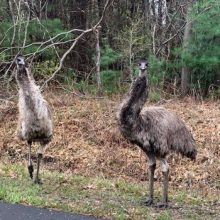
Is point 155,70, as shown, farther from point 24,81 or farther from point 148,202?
point 148,202

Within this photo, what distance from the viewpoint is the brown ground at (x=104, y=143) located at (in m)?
12.2

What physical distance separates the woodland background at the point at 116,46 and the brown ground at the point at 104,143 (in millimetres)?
960

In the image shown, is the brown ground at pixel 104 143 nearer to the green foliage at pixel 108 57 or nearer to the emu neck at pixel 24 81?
the green foliage at pixel 108 57

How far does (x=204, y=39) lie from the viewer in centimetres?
1648

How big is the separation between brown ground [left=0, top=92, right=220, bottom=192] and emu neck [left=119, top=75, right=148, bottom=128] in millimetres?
3519

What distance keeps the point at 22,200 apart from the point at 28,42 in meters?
10.6

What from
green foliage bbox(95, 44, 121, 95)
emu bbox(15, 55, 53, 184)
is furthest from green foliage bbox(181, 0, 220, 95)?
emu bbox(15, 55, 53, 184)

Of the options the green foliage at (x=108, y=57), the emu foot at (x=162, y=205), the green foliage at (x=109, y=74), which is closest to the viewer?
the emu foot at (x=162, y=205)

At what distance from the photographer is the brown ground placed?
40.1 ft

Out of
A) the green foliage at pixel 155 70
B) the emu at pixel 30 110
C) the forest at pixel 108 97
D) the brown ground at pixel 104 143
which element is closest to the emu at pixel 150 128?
the forest at pixel 108 97

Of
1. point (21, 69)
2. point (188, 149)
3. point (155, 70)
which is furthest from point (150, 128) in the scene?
point (155, 70)

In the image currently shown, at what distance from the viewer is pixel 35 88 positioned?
9.59 metres

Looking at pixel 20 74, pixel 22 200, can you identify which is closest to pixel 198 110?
pixel 20 74

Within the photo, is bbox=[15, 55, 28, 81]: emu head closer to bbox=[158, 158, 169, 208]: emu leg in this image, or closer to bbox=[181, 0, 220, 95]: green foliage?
bbox=[158, 158, 169, 208]: emu leg
